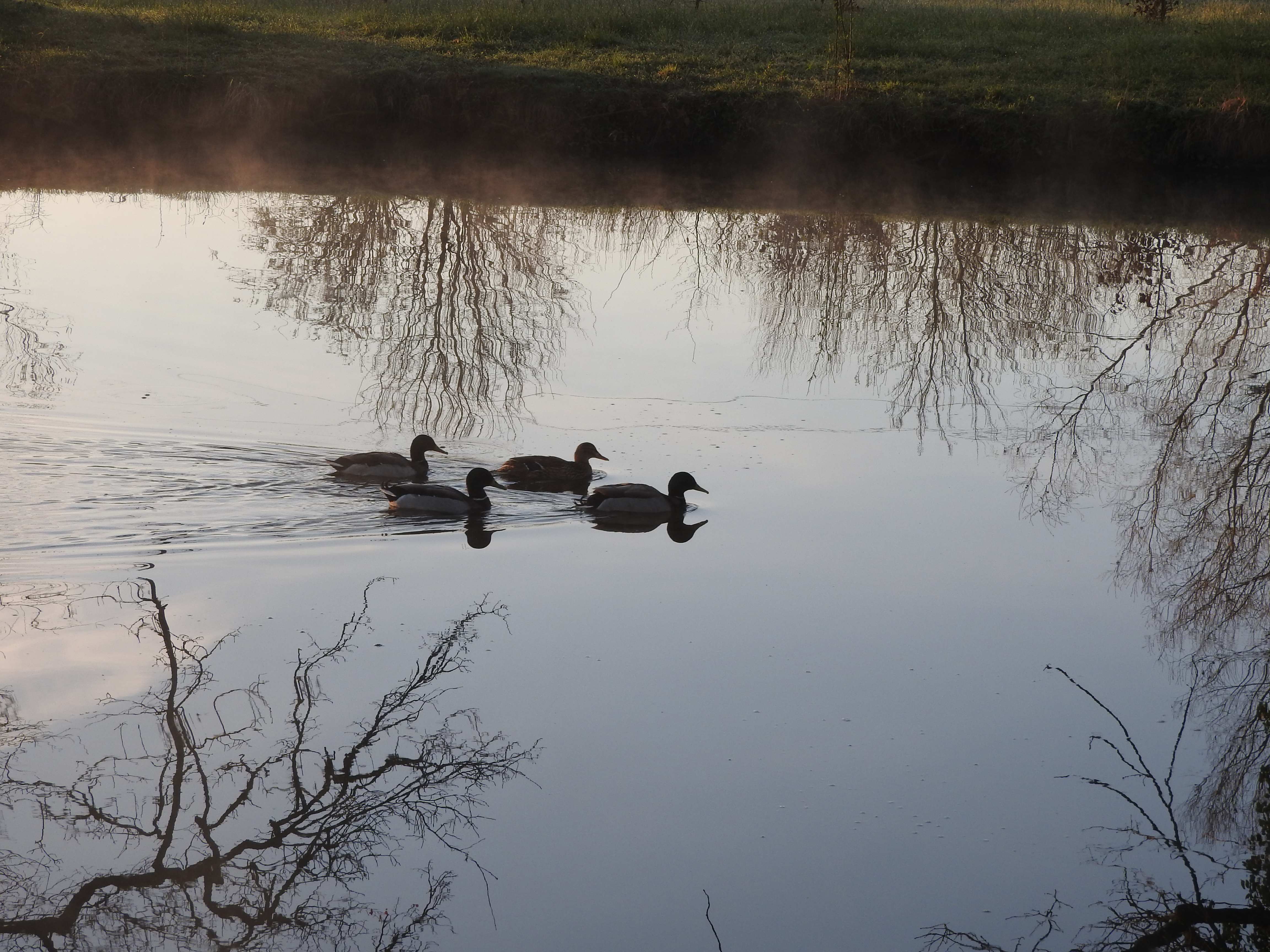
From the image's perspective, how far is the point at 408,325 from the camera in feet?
44.5

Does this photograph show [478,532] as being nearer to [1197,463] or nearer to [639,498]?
[639,498]

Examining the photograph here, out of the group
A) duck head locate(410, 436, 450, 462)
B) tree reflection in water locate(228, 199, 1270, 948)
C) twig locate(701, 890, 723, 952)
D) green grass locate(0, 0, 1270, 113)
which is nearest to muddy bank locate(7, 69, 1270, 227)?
green grass locate(0, 0, 1270, 113)

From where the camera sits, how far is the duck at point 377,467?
9.57m

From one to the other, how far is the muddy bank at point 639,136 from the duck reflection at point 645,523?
511 inches

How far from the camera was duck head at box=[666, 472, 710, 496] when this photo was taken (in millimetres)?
9570

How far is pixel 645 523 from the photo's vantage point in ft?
30.6

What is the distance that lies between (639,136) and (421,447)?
13958mm

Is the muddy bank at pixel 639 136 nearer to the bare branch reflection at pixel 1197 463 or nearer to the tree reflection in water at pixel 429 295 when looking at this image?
the tree reflection in water at pixel 429 295

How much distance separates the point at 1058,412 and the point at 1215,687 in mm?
5268

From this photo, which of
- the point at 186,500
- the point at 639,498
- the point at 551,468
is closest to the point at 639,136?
the point at 551,468

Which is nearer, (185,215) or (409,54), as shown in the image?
(185,215)

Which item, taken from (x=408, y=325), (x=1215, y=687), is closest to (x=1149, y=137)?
(x=408, y=325)

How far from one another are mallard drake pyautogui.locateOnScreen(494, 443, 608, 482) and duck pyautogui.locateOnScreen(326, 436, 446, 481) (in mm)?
756

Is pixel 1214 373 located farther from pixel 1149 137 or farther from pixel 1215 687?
pixel 1149 137
